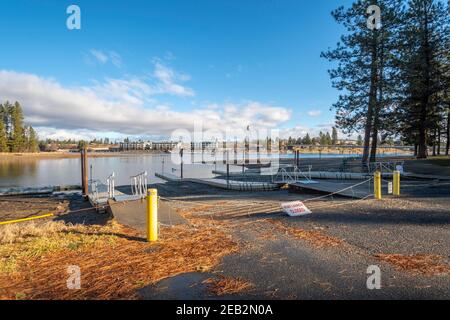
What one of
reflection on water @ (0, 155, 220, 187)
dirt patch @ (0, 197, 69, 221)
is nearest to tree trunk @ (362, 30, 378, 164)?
reflection on water @ (0, 155, 220, 187)

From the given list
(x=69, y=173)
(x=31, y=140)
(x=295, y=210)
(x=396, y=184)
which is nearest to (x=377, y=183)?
(x=396, y=184)

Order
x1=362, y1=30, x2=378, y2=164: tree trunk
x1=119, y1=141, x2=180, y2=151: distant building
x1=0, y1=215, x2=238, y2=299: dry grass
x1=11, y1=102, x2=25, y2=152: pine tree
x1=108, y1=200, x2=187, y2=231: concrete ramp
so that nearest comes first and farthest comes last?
x1=0, y1=215, x2=238, y2=299: dry grass, x1=108, y1=200, x2=187, y2=231: concrete ramp, x1=362, y1=30, x2=378, y2=164: tree trunk, x1=11, y1=102, x2=25, y2=152: pine tree, x1=119, y1=141, x2=180, y2=151: distant building

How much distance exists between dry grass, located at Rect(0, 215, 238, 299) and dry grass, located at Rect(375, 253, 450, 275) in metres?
2.68

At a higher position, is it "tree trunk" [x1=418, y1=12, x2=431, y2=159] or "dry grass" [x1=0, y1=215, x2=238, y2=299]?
"tree trunk" [x1=418, y1=12, x2=431, y2=159]

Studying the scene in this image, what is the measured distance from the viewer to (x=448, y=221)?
7125mm

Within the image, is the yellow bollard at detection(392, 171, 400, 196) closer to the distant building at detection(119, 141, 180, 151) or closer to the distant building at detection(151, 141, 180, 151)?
the distant building at detection(151, 141, 180, 151)

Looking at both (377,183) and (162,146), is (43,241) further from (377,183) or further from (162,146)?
(162,146)

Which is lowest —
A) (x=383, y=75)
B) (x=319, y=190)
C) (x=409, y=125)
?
(x=319, y=190)

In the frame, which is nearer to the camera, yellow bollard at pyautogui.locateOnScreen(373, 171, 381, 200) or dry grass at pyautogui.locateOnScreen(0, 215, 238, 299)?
dry grass at pyautogui.locateOnScreen(0, 215, 238, 299)

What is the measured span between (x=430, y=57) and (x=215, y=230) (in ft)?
→ 106

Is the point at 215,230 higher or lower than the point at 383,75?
lower

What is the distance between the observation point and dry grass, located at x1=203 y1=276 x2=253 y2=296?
3.47m

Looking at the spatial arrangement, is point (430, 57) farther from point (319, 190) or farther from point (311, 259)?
point (311, 259)
